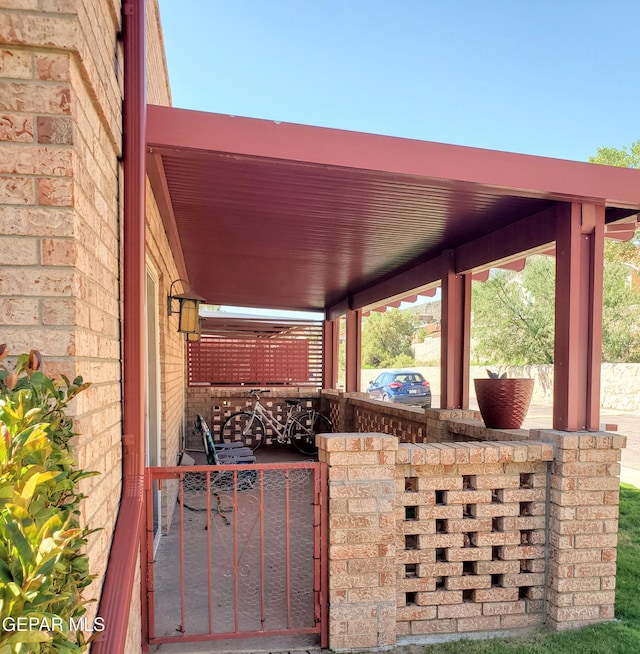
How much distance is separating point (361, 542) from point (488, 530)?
0.86m

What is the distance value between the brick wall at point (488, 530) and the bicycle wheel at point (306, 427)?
17.7 feet

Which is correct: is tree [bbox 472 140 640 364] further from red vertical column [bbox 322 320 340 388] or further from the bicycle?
the bicycle

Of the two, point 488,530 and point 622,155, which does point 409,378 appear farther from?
point 622,155

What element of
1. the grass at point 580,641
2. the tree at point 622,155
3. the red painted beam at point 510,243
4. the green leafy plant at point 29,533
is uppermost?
the tree at point 622,155

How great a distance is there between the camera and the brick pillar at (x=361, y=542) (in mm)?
2385

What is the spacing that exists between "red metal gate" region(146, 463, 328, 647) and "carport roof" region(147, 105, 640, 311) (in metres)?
1.70

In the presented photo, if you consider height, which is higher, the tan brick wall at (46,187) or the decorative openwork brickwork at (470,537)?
the tan brick wall at (46,187)

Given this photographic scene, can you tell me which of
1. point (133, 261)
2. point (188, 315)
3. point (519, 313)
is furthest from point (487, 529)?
point (519, 313)

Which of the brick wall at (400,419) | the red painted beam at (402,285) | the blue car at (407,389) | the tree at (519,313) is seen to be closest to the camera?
the brick wall at (400,419)

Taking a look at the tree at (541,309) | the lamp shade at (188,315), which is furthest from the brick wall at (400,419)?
the tree at (541,309)

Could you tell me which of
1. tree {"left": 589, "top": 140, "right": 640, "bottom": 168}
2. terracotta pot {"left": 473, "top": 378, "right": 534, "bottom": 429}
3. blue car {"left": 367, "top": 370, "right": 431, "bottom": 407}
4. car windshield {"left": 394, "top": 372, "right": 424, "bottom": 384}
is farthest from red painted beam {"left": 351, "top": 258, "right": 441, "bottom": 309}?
tree {"left": 589, "top": 140, "right": 640, "bottom": 168}

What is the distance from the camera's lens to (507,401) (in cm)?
334

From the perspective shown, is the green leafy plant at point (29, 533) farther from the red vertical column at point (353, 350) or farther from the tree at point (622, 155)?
the tree at point (622, 155)

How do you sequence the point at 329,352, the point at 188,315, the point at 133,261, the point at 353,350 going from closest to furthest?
the point at 133,261, the point at 188,315, the point at 353,350, the point at 329,352
